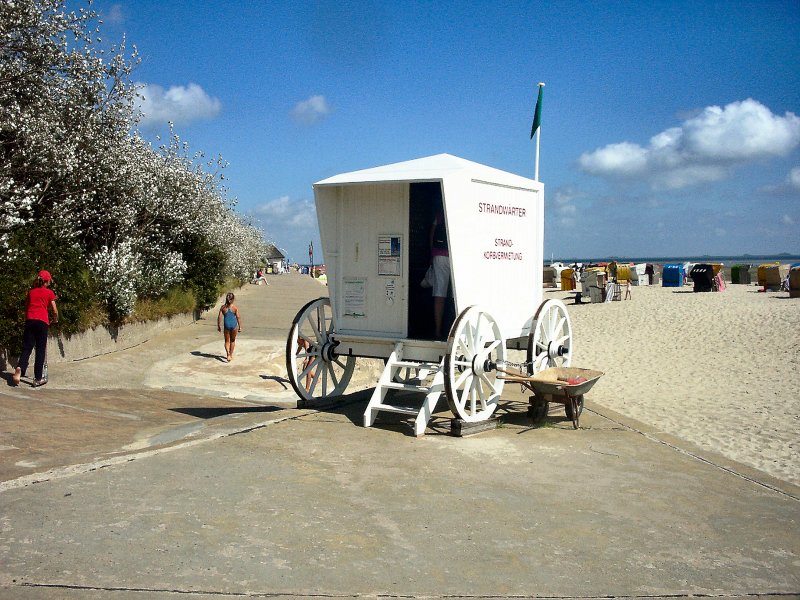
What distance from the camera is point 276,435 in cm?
769

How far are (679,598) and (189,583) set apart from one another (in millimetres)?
2729

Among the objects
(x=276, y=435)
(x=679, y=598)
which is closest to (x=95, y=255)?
(x=276, y=435)

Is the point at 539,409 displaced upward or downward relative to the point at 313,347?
downward

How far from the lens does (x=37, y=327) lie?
1040 cm

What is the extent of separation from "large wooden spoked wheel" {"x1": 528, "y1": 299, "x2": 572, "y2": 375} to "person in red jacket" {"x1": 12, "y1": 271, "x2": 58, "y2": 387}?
662cm

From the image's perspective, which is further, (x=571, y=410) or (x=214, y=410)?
(x=214, y=410)

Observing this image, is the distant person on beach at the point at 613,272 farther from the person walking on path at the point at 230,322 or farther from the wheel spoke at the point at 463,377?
the wheel spoke at the point at 463,377

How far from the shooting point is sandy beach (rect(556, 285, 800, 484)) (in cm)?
923

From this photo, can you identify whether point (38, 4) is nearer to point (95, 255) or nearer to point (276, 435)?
point (95, 255)

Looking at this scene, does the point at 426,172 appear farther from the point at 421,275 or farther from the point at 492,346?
the point at 492,346

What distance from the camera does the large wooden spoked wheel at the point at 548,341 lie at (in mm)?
9492

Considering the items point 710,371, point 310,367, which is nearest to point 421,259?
point 310,367

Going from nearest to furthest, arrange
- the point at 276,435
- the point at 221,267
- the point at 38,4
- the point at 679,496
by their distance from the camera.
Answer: the point at 679,496 → the point at 276,435 → the point at 38,4 → the point at 221,267

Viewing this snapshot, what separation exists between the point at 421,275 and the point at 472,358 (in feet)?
5.12
